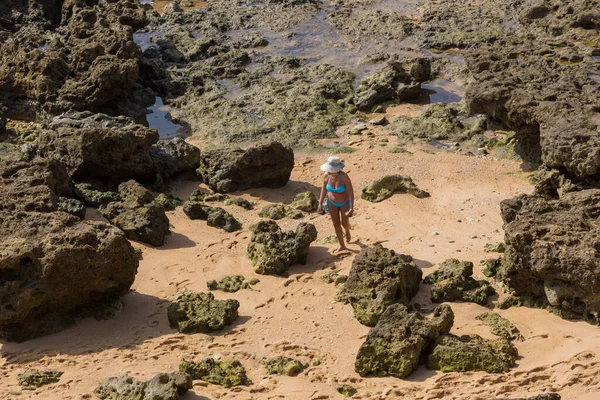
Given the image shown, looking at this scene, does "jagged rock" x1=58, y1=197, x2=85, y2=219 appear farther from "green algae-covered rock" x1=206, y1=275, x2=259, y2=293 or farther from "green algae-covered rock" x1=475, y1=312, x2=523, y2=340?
"green algae-covered rock" x1=475, y1=312, x2=523, y2=340

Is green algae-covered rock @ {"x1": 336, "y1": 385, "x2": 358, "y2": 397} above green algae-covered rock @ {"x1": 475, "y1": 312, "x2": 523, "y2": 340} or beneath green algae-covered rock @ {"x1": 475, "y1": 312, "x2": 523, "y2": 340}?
beneath

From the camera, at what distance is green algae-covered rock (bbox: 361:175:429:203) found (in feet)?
46.3

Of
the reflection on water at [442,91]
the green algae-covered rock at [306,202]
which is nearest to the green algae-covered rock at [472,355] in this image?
the green algae-covered rock at [306,202]

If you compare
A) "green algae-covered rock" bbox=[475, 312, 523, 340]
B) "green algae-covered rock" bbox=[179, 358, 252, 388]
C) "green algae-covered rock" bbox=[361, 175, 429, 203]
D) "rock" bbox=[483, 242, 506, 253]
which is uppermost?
"green algae-covered rock" bbox=[361, 175, 429, 203]

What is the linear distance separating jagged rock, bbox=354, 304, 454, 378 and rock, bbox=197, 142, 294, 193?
6.24 metres

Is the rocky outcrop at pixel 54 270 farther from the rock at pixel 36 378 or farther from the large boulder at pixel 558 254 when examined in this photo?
the large boulder at pixel 558 254

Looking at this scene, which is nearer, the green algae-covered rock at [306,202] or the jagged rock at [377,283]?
the jagged rock at [377,283]

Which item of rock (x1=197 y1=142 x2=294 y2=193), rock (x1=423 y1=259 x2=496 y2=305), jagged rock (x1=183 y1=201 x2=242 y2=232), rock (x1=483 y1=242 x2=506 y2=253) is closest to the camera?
rock (x1=423 y1=259 x2=496 y2=305)

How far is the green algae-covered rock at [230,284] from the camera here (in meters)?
11.4

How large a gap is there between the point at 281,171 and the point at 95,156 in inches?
140

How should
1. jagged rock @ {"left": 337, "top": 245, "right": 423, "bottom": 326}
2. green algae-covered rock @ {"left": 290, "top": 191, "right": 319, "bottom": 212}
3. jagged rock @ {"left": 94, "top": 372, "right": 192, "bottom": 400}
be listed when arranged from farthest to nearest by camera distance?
green algae-covered rock @ {"left": 290, "top": 191, "right": 319, "bottom": 212}
jagged rock @ {"left": 337, "top": 245, "right": 423, "bottom": 326}
jagged rock @ {"left": 94, "top": 372, "right": 192, "bottom": 400}

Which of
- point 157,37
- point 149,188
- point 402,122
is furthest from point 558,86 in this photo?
point 157,37

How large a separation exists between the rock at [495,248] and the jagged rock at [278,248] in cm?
267

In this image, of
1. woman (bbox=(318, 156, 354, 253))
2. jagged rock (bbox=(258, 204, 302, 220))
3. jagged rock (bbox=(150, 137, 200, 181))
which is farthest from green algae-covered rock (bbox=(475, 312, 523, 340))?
jagged rock (bbox=(150, 137, 200, 181))
